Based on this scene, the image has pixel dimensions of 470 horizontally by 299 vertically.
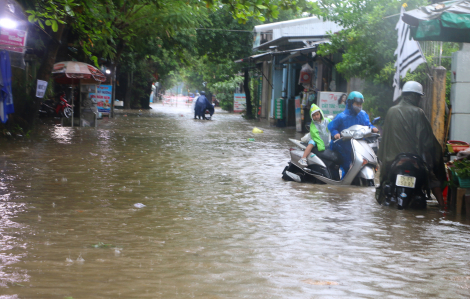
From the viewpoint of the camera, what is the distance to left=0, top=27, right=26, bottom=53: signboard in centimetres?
1100

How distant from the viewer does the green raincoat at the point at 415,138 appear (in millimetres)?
6980

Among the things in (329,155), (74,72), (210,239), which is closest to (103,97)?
(74,72)

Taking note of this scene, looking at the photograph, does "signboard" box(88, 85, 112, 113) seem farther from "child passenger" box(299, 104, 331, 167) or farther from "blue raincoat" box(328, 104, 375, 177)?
"blue raincoat" box(328, 104, 375, 177)

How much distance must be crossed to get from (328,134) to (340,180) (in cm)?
84

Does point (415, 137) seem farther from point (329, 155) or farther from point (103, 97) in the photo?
point (103, 97)

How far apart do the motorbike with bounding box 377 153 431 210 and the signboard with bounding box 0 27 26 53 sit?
7.92 meters

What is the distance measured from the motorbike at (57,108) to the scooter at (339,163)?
1677 centimetres

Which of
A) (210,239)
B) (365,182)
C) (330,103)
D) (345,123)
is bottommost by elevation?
(210,239)

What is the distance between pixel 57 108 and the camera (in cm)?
2448

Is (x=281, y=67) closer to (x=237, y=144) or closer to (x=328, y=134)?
(x=237, y=144)

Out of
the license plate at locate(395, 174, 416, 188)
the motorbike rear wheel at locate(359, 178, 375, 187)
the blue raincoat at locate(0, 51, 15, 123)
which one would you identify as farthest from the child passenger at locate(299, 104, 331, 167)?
the blue raincoat at locate(0, 51, 15, 123)

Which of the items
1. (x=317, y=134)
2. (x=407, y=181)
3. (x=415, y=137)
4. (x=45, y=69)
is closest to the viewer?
(x=407, y=181)

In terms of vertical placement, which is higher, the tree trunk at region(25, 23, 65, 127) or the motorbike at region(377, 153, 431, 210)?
the tree trunk at region(25, 23, 65, 127)

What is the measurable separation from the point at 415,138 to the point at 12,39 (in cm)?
826
